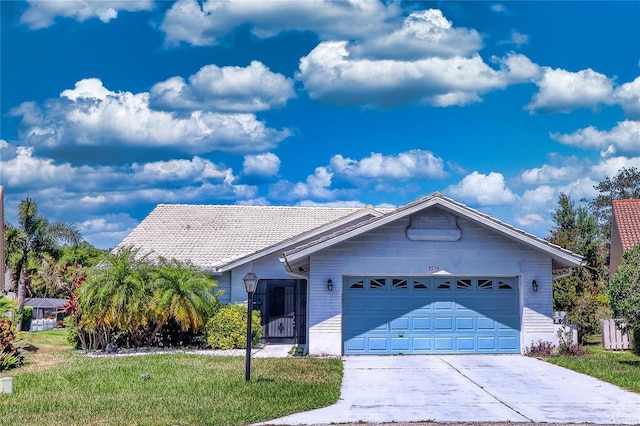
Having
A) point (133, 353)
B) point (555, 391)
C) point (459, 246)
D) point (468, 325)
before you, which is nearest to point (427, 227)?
point (459, 246)

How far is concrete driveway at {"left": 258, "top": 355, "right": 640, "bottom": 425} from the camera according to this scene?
10.0 meters

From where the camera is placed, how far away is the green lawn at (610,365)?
Result: 1333cm

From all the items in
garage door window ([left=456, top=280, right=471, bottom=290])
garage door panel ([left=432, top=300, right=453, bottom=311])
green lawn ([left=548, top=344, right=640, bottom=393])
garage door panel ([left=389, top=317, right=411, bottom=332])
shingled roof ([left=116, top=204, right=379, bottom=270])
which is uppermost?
shingled roof ([left=116, top=204, right=379, bottom=270])

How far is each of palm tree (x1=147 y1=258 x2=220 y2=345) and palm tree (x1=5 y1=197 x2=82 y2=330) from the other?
22.8m

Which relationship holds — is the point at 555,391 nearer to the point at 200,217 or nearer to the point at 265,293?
the point at 265,293

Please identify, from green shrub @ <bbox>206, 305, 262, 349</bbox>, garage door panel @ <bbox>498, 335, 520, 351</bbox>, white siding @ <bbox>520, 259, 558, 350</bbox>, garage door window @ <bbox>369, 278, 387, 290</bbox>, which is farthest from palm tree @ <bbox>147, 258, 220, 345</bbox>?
white siding @ <bbox>520, 259, 558, 350</bbox>

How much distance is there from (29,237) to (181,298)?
25183mm

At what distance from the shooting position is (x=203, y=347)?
19562mm

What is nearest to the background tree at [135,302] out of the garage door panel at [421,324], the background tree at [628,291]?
the garage door panel at [421,324]

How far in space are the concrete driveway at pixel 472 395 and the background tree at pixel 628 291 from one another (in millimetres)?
2021

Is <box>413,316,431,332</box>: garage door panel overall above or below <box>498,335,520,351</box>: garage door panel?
above

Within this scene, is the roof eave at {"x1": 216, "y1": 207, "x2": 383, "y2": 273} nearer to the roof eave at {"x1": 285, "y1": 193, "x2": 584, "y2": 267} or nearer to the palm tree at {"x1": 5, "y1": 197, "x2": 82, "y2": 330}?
the roof eave at {"x1": 285, "y1": 193, "x2": 584, "y2": 267}

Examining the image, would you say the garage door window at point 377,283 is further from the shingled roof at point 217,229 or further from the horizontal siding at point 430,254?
the shingled roof at point 217,229

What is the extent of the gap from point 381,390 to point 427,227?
21.9ft
